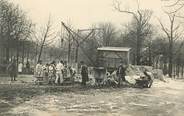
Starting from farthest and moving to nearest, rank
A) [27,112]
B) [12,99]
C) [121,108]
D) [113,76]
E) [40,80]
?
[113,76] → [40,80] → [12,99] → [121,108] → [27,112]

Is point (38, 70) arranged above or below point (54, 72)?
above

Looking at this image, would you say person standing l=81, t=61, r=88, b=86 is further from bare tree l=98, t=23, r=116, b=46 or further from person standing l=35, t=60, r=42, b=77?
bare tree l=98, t=23, r=116, b=46

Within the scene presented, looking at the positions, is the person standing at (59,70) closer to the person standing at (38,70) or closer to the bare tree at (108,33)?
the person standing at (38,70)

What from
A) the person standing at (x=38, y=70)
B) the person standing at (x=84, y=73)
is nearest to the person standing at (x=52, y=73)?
the person standing at (x=38, y=70)

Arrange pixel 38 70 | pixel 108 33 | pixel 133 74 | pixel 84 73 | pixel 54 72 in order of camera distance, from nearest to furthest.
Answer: pixel 38 70, pixel 54 72, pixel 84 73, pixel 133 74, pixel 108 33

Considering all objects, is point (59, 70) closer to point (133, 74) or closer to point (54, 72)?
point (54, 72)

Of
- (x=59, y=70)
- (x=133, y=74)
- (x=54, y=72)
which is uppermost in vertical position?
(x=59, y=70)

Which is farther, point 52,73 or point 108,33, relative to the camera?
point 108,33

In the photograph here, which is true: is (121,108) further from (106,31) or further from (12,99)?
(106,31)

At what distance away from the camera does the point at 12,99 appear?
20391mm

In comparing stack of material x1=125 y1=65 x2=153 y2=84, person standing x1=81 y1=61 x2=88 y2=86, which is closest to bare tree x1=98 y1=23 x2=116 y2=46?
stack of material x1=125 y1=65 x2=153 y2=84

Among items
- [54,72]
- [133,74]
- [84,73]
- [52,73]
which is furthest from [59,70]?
[133,74]

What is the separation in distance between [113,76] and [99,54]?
262 inches

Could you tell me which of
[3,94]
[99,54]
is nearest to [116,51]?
[99,54]
